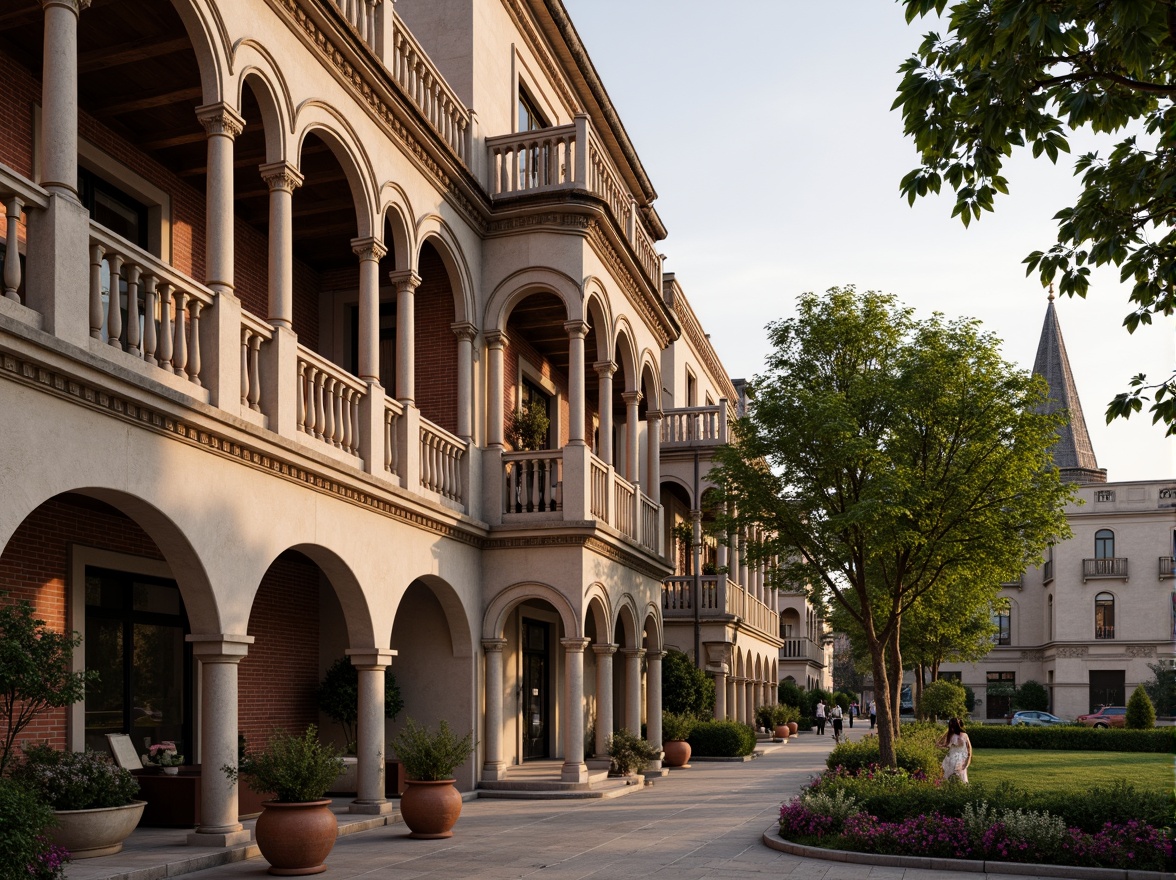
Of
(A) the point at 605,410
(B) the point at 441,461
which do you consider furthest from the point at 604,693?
(B) the point at 441,461

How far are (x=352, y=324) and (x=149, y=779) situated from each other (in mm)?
8711

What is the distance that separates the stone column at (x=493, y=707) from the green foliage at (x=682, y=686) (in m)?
10.6

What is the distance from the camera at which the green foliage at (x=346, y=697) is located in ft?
56.7

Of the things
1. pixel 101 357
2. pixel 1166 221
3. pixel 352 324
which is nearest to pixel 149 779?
pixel 101 357

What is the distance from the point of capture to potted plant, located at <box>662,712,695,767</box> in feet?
86.8

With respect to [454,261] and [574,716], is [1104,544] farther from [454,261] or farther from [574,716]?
[454,261]

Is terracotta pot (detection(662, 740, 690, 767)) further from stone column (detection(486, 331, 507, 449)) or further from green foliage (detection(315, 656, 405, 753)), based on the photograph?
stone column (detection(486, 331, 507, 449))

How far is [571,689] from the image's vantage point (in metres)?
18.9

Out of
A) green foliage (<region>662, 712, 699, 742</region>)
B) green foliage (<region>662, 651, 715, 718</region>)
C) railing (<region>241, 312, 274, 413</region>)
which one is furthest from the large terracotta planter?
green foliage (<region>662, 651, 715, 718</region>)

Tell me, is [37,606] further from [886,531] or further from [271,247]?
[886,531]

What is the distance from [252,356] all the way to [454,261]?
6.45m

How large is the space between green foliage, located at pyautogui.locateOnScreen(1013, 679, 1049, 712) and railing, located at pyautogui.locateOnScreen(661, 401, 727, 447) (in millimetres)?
42670

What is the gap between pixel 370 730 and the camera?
14.8 m

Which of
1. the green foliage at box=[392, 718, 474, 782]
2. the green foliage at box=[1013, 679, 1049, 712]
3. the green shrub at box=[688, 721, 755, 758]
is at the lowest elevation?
the green foliage at box=[1013, 679, 1049, 712]
